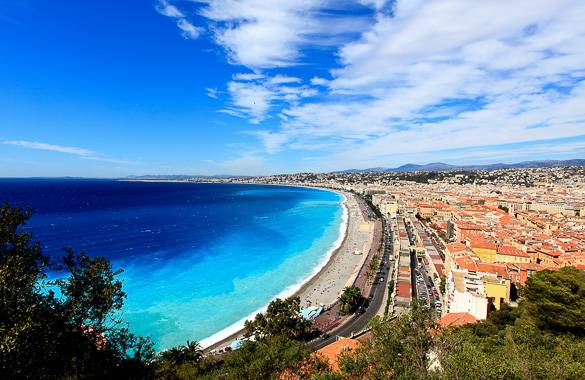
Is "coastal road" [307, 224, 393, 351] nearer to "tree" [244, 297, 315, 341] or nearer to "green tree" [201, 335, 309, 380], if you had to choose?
"tree" [244, 297, 315, 341]

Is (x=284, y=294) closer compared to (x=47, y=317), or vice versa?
(x=47, y=317)

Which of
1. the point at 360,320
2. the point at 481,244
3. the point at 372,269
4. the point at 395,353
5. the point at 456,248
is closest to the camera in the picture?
the point at 395,353

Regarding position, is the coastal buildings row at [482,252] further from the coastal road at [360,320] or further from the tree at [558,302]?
the tree at [558,302]

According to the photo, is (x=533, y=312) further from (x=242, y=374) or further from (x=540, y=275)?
(x=242, y=374)

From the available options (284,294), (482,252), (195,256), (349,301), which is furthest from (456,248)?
(195,256)

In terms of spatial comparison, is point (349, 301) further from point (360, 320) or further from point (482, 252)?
point (482, 252)

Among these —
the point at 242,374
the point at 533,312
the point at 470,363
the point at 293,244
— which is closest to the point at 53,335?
the point at 242,374
